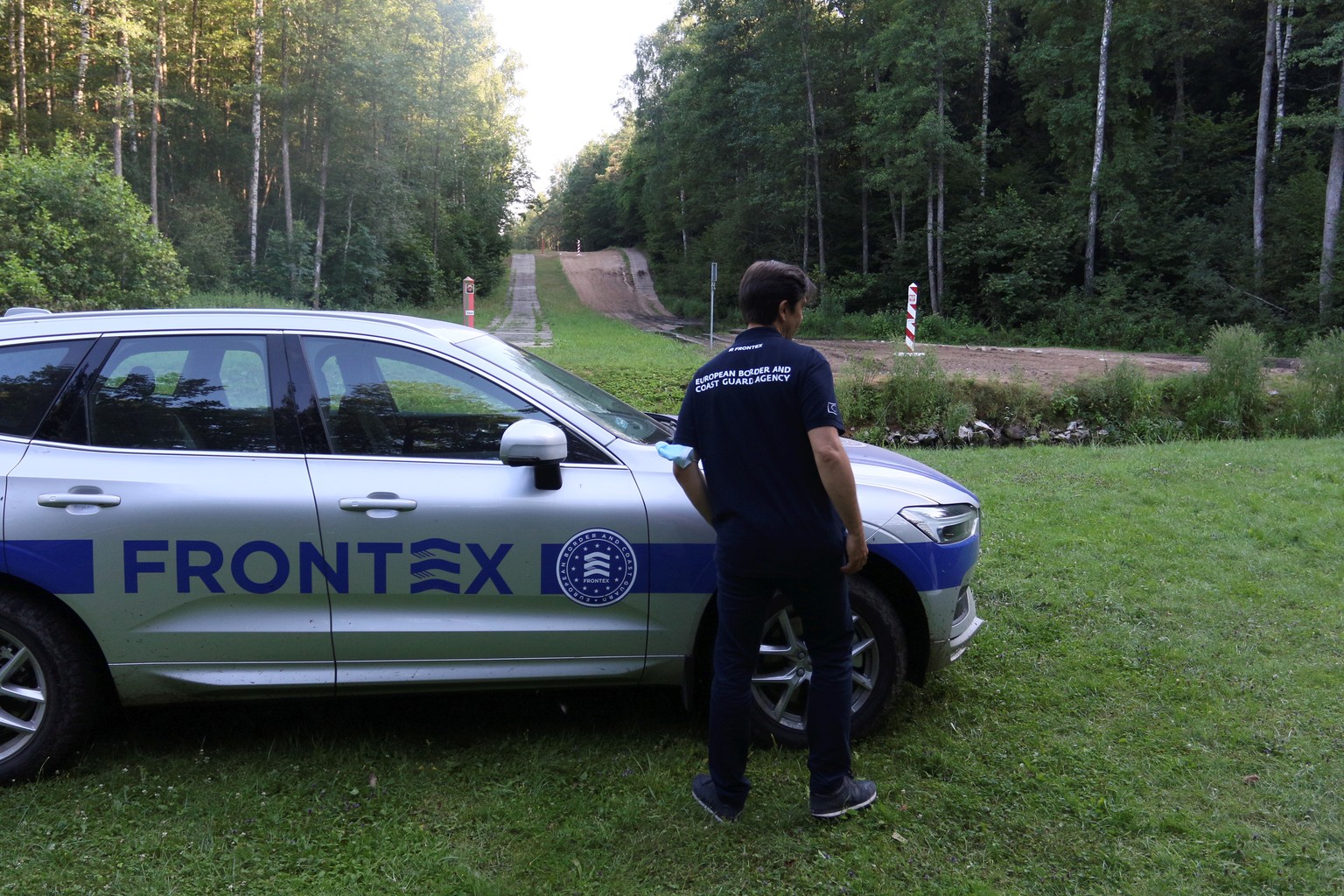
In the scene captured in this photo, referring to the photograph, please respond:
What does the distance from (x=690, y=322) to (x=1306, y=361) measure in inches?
1167

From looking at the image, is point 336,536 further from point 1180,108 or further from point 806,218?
point 806,218

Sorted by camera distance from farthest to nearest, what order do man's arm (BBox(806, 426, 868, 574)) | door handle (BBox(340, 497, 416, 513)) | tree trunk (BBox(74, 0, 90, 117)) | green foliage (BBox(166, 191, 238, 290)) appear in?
green foliage (BBox(166, 191, 238, 290)), tree trunk (BBox(74, 0, 90, 117)), door handle (BBox(340, 497, 416, 513)), man's arm (BBox(806, 426, 868, 574))

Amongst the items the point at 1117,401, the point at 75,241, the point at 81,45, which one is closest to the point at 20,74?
the point at 81,45

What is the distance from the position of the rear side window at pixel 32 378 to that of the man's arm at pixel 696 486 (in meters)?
2.45

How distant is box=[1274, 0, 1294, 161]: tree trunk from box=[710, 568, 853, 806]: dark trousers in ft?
91.5

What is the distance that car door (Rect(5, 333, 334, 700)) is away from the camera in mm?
3414

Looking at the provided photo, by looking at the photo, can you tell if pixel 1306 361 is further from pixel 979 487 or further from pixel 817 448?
pixel 817 448

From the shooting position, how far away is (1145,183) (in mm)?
29828

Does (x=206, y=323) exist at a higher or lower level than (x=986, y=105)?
lower

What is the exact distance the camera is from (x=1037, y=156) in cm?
3578

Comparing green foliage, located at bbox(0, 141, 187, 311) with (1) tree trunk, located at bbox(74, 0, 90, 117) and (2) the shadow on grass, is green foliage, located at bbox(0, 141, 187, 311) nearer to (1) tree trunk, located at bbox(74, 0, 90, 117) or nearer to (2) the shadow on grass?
(1) tree trunk, located at bbox(74, 0, 90, 117)

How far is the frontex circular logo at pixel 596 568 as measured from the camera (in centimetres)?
360

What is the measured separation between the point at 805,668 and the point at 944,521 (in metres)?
0.85

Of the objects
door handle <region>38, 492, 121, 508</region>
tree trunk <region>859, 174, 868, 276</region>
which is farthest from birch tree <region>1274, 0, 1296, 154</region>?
door handle <region>38, 492, 121, 508</region>
